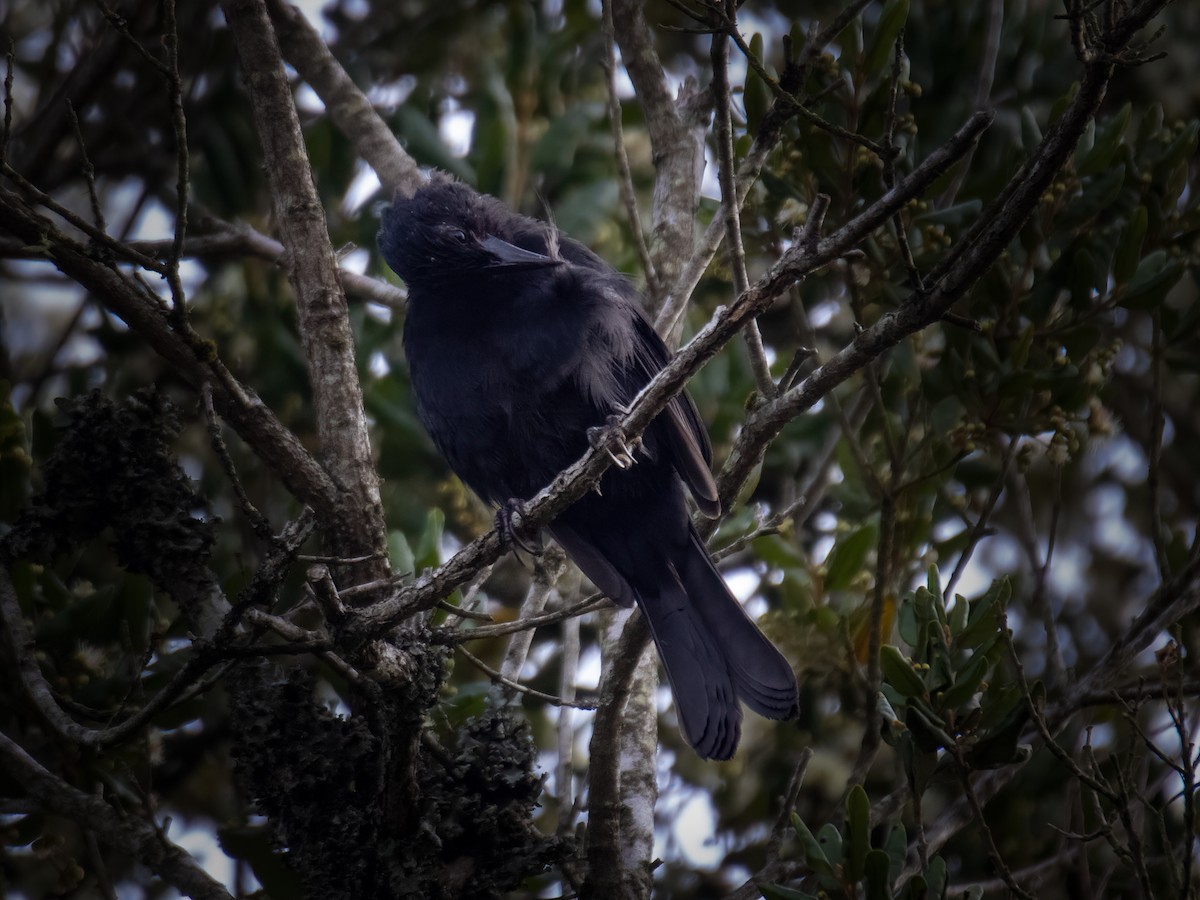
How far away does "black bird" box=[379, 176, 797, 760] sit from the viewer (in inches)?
138

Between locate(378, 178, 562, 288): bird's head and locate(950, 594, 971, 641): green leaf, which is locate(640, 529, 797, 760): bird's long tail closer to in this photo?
locate(950, 594, 971, 641): green leaf

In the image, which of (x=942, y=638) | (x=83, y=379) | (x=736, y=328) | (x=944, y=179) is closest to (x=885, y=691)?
(x=942, y=638)

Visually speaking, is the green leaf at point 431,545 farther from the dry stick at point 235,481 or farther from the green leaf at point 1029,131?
the green leaf at point 1029,131

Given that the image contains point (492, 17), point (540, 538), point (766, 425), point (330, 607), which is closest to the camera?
point (330, 607)

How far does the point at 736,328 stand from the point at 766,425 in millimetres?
425

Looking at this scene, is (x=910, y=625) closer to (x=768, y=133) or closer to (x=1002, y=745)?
(x=1002, y=745)

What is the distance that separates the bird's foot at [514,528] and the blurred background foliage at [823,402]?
295 mm

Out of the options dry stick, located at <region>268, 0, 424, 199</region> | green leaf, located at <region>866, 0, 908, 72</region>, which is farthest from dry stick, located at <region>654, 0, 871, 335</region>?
dry stick, located at <region>268, 0, 424, 199</region>

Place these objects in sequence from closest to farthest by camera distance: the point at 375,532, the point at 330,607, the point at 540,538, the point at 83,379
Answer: the point at 330,607
the point at 375,532
the point at 540,538
the point at 83,379

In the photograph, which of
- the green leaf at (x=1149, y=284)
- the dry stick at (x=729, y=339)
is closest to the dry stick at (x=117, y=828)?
the dry stick at (x=729, y=339)

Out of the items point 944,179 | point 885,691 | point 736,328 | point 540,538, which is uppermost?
point 944,179

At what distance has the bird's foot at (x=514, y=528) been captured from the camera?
118 inches

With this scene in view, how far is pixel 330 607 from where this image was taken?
7.68ft

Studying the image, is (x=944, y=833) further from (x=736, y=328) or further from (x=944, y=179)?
(x=944, y=179)
